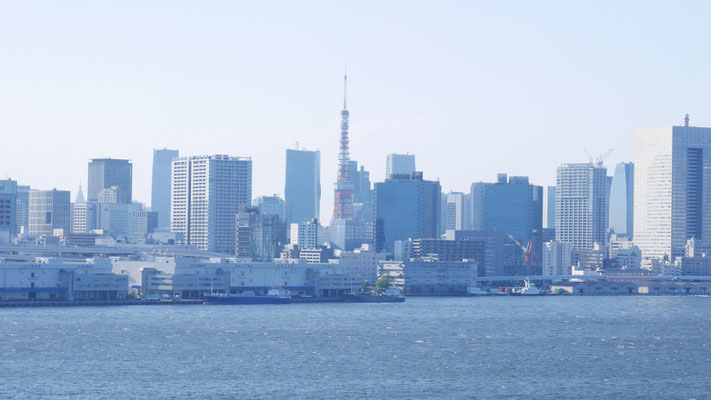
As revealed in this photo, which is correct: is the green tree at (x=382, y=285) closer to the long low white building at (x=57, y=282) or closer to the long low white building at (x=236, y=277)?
the long low white building at (x=236, y=277)

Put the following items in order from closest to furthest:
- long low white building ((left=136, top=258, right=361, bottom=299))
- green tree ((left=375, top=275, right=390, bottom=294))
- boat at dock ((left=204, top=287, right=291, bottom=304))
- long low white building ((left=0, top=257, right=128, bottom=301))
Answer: long low white building ((left=0, top=257, right=128, bottom=301)) → boat at dock ((left=204, top=287, right=291, bottom=304)) → long low white building ((left=136, top=258, right=361, bottom=299)) → green tree ((left=375, top=275, right=390, bottom=294))

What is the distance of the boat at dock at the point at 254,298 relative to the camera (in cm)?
15125

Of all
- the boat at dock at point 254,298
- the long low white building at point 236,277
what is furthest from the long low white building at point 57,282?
the boat at dock at point 254,298

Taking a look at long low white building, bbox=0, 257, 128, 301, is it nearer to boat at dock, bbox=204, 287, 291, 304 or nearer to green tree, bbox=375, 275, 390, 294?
boat at dock, bbox=204, 287, 291, 304

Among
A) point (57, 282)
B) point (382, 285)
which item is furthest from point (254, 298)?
point (382, 285)

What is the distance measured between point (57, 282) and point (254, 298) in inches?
977

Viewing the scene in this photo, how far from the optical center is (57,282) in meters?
142

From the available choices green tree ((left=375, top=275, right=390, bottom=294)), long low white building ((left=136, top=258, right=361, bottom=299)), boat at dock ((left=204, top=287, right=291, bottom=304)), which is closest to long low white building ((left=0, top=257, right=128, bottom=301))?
long low white building ((left=136, top=258, right=361, bottom=299))

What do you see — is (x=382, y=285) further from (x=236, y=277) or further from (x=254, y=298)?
(x=254, y=298)

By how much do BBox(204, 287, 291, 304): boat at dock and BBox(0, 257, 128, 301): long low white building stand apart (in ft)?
34.8

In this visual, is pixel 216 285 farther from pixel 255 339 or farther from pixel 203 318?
pixel 255 339

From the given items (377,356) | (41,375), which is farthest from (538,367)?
(41,375)

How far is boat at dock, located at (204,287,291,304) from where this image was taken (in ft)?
496

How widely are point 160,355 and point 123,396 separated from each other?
710 inches
